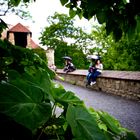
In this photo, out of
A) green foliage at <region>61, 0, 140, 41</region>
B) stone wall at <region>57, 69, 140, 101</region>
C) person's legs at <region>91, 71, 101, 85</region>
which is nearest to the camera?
green foliage at <region>61, 0, 140, 41</region>

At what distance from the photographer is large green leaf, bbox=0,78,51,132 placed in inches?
32.1

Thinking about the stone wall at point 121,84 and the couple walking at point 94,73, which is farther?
the couple walking at point 94,73

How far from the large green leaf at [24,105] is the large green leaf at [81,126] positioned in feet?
0.31

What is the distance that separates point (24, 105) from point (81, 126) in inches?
7.7

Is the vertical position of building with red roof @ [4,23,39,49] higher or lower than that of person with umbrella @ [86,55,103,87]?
higher

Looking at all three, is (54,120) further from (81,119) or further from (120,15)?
(120,15)

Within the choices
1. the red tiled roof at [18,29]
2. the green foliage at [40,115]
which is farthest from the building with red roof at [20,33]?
the green foliage at [40,115]

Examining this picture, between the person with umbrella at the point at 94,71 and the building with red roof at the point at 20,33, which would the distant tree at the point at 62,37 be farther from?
the person with umbrella at the point at 94,71

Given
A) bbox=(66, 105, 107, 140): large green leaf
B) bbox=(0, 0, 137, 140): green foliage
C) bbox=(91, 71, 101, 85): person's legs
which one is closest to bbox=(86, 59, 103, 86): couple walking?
bbox=(91, 71, 101, 85): person's legs

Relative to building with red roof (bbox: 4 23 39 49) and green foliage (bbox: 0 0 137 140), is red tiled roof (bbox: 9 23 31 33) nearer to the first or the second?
building with red roof (bbox: 4 23 39 49)

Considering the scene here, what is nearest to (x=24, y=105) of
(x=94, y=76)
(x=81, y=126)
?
(x=81, y=126)

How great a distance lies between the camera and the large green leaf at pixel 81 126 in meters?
0.92

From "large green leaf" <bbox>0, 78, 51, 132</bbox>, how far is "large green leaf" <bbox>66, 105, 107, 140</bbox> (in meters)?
→ 0.10

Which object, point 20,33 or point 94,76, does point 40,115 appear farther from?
point 20,33
